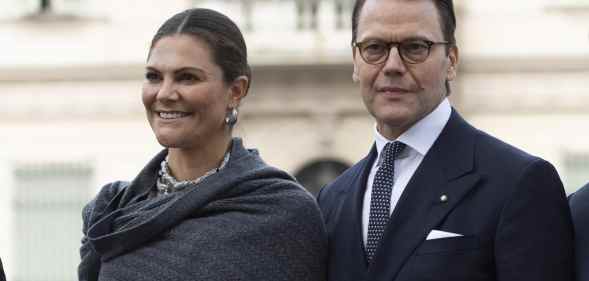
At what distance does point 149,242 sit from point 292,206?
0.47 m

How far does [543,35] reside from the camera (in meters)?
14.3

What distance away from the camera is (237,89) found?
167 inches

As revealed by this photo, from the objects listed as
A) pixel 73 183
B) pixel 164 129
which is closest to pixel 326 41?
pixel 73 183

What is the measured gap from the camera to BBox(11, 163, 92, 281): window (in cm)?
1451

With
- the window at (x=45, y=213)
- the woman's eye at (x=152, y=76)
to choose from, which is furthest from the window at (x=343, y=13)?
the woman's eye at (x=152, y=76)

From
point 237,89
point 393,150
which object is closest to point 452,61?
point 393,150

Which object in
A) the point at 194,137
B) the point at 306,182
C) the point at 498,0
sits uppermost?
the point at 194,137

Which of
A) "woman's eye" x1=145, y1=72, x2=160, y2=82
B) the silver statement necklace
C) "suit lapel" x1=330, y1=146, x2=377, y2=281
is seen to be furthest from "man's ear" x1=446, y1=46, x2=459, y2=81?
"woman's eye" x1=145, y1=72, x2=160, y2=82

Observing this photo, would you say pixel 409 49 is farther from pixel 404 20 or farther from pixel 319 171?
pixel 319 171

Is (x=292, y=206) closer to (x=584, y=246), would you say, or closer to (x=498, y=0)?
(x=584, y=246)

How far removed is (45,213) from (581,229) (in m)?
11.3

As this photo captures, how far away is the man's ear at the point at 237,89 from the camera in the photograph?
4.23 m

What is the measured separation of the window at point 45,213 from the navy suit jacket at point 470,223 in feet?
34.8

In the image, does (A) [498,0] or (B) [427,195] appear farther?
(A) [498,0]
